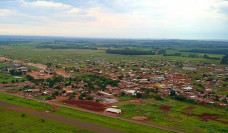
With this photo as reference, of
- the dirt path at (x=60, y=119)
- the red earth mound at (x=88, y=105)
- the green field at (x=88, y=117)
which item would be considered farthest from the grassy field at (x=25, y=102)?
the red earth mound at (x=88, y=105)

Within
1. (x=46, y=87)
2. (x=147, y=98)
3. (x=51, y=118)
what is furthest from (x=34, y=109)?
(x=147, y=98)

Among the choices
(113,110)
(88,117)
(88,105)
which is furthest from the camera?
(88,105)

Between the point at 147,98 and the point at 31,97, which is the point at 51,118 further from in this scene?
the point at 147,98

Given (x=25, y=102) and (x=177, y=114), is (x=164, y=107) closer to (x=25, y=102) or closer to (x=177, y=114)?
(x=177, y=114)

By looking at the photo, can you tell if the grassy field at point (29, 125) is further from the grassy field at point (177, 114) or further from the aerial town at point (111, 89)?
the grassy field at point (177, 114)

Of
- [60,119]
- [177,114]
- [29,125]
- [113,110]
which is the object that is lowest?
[60,119]

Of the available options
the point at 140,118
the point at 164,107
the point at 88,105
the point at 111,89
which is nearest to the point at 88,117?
the point at 88,105

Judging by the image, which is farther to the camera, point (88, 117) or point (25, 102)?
point (25, 102)
